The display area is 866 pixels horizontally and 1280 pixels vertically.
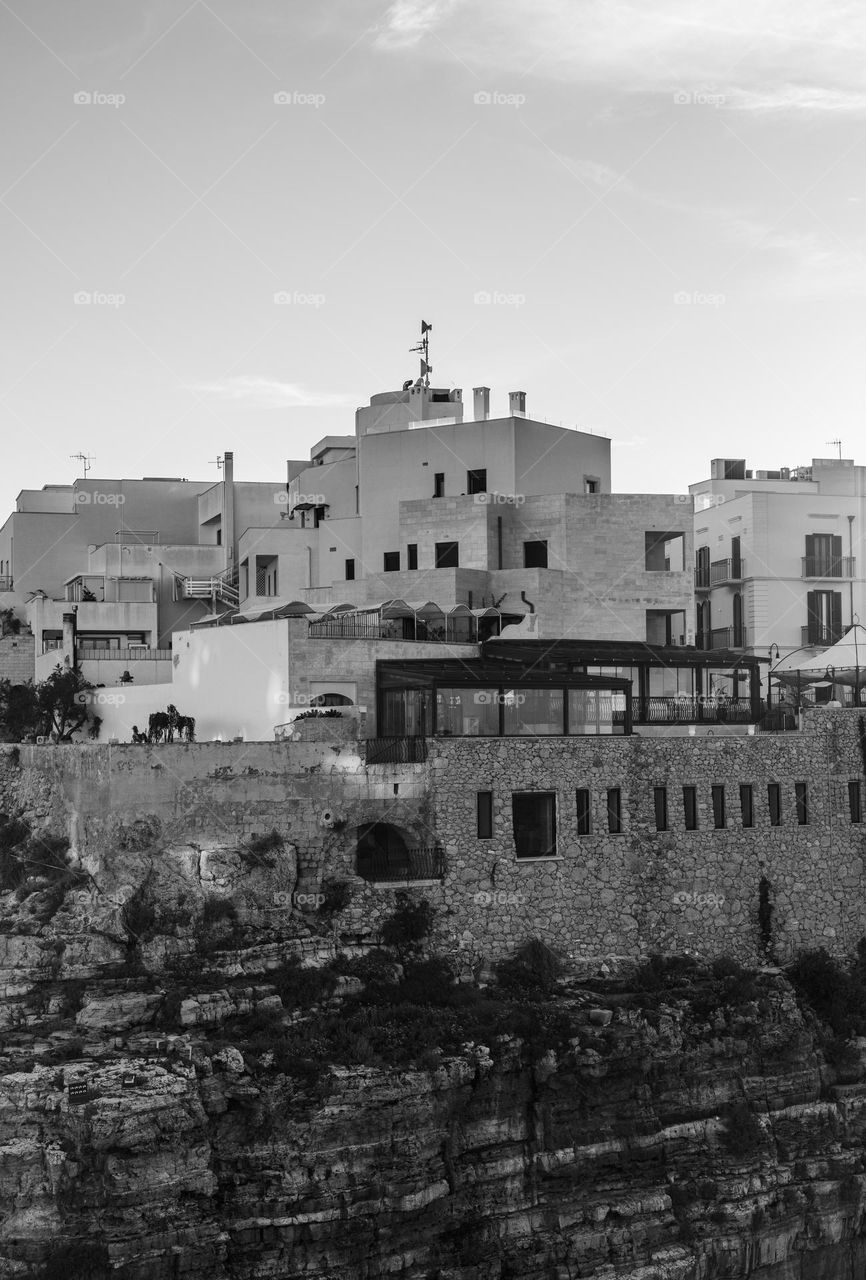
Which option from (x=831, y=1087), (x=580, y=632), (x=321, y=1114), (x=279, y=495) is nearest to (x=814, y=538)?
(x=580, y=632)

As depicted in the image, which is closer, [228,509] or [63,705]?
[63,705]

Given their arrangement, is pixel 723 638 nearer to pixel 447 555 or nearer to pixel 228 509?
pixel 447 555

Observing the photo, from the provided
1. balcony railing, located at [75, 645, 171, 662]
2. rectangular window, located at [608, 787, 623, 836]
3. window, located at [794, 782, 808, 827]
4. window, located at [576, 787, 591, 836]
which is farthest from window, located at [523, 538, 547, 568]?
window, located at [576, 787, 591, 836]

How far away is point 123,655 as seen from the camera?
51.2m

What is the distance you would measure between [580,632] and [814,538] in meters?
14.8

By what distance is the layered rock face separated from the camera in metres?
28.0

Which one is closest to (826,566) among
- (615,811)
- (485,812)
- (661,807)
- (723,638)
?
(723,638)

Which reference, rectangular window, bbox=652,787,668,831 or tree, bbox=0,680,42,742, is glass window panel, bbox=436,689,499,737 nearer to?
rectangular window, bbox=652,787,668,831

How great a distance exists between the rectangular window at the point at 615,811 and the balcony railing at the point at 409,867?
4.81 meters

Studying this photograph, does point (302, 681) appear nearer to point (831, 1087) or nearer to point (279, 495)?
point (831, 1087)

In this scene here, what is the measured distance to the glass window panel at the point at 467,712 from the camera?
36844 mm

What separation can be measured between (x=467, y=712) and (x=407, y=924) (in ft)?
19.6

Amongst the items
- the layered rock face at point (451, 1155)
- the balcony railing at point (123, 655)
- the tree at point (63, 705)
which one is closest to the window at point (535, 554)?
the balcony railing at point (123, 655)

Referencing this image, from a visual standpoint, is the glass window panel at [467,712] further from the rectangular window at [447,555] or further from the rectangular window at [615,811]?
the rectangular window at [447,555]
